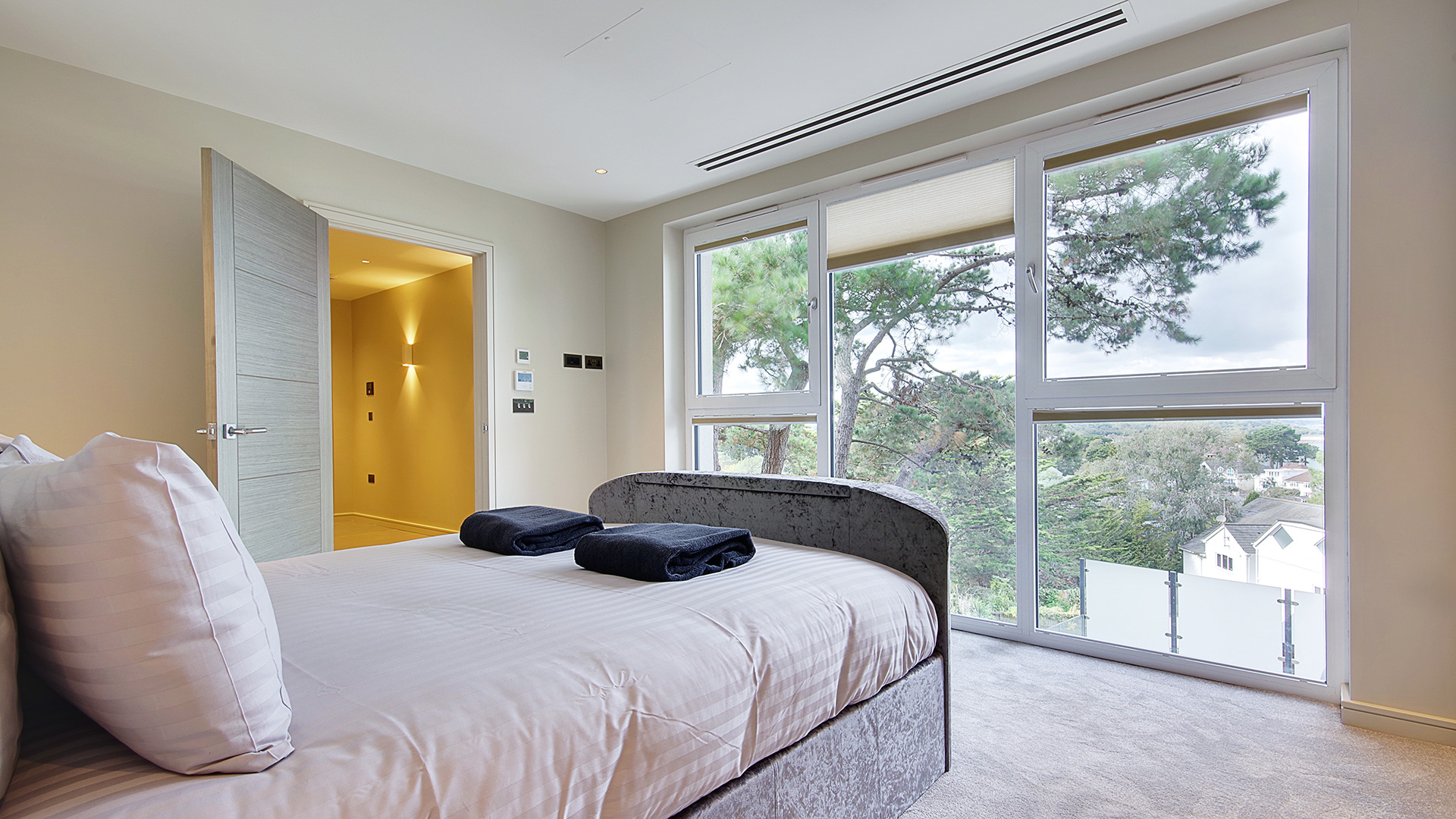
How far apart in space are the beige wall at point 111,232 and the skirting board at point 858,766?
2.98 meters

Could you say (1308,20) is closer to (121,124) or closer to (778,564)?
(778,564)

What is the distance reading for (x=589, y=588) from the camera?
1.40 meters

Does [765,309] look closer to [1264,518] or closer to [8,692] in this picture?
[1264,518]

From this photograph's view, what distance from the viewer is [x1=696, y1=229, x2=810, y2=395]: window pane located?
3.83 m

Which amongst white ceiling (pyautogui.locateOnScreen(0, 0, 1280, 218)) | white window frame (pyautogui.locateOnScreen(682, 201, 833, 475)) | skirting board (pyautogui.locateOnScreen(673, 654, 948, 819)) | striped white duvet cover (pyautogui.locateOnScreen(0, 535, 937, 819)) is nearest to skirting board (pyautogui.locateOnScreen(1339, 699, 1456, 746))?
skirting board (pyautogui.locateOnScreen(673, 654, 948, 819))

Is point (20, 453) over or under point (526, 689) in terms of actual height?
over

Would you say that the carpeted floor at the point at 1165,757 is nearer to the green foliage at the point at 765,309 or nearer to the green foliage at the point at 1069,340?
the green foliage at the point at 1069,340

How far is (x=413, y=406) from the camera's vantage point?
640 centimetres

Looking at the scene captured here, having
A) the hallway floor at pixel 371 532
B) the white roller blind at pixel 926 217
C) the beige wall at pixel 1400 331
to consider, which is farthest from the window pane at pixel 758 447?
the hallway floor at pixel 371 532

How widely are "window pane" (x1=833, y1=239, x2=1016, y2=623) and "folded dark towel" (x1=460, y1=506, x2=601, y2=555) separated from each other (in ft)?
6.06

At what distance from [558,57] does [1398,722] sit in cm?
363

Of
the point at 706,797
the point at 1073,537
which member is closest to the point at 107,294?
the point at 706,797

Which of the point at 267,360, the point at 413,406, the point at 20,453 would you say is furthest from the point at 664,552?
the point at 413,406

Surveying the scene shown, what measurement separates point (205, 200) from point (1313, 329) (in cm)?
400
